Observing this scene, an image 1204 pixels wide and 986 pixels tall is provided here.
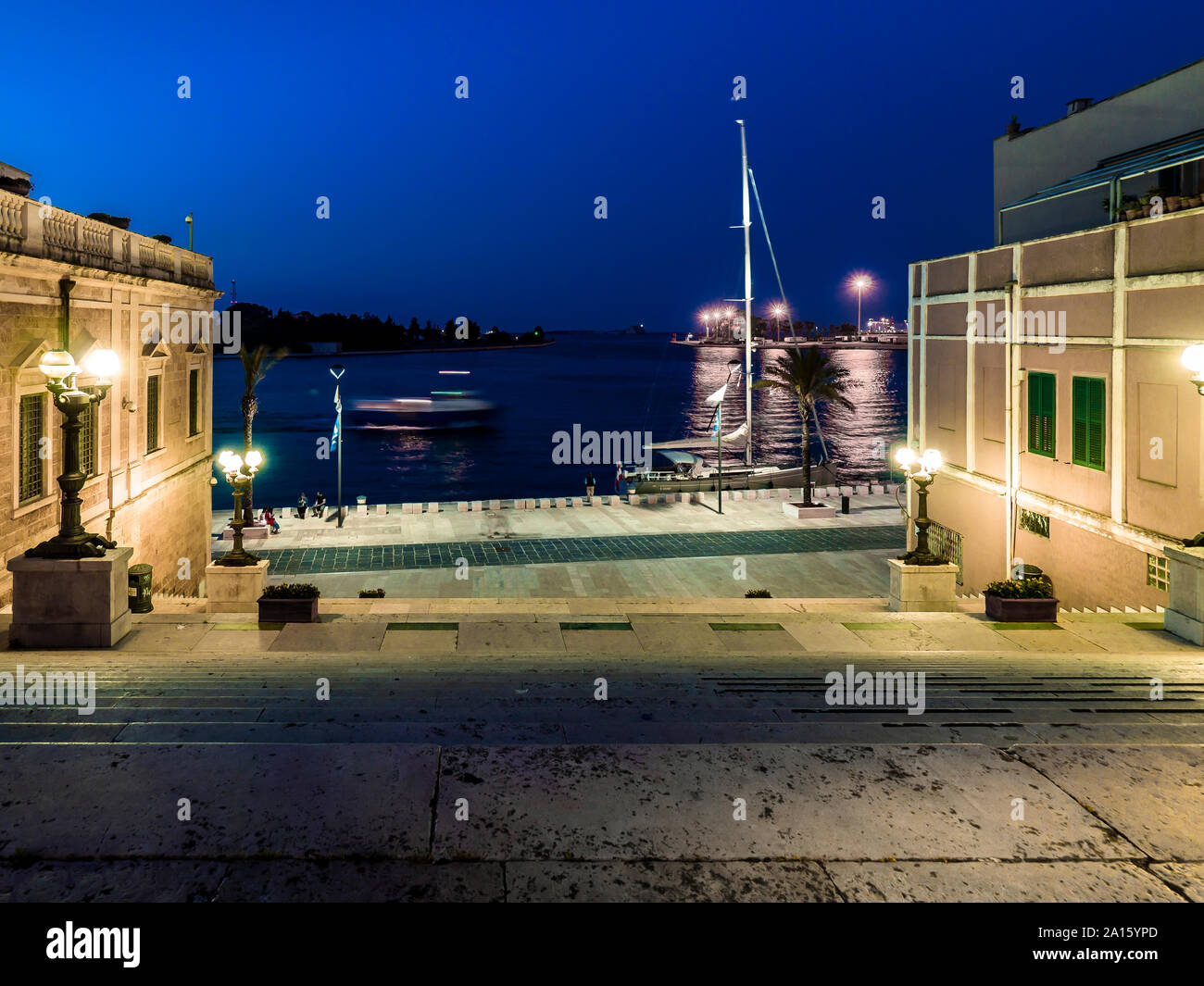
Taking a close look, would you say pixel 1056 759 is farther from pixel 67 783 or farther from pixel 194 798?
pixel 67 783

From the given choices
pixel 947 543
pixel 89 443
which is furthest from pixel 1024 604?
pixel 89 443

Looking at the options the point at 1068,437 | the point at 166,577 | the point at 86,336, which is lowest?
the point at 166,577

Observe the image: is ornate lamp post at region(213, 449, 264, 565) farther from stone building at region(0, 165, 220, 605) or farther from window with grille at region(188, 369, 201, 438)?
window with grille at region(188, 369, 201, 438)

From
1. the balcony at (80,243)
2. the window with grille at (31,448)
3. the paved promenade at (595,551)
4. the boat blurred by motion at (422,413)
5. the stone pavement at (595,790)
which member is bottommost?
the paved promenade at (595,551)

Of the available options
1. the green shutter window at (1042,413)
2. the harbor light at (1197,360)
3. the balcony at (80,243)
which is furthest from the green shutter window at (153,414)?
the harbor light at (1197,360)

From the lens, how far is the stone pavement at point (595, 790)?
4984 millimetres

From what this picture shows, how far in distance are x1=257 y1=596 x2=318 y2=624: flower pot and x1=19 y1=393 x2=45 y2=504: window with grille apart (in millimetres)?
4461

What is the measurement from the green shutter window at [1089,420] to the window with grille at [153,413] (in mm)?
21626

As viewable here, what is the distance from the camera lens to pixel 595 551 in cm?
3153

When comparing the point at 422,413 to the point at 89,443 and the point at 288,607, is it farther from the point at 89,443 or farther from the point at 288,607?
the point at 288,607

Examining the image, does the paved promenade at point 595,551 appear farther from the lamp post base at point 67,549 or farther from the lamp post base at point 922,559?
the lamp post base at point 67,549

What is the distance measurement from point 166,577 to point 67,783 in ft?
68.3
